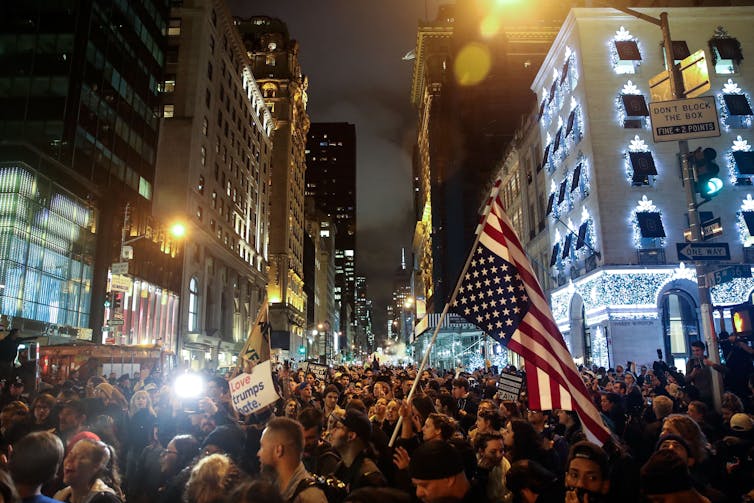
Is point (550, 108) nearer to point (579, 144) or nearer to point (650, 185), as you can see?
point (579, 144)

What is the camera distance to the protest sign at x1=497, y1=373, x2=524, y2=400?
1345 centimetres

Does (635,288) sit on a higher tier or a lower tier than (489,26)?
lower

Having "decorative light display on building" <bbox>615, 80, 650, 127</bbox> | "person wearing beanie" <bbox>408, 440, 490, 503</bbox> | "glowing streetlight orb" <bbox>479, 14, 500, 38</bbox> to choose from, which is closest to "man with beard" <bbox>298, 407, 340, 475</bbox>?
"person wearing beanie" <bbox>408, 440, 490, 503</bbox>

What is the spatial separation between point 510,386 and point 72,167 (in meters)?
34.5

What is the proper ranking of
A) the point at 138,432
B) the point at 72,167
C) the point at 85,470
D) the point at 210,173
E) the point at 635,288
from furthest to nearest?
the point at 210,173 < the point at 72,167 < the point at 635,288 < the point at 138,432 < the point at 85,470

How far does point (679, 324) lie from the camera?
29.8 m

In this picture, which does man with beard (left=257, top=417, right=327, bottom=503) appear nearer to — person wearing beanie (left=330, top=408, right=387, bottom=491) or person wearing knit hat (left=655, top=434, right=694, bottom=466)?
person wearing beanie (left=330, top=408, right=387, bottom=491)

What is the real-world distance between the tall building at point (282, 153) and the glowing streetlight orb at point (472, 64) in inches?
1209

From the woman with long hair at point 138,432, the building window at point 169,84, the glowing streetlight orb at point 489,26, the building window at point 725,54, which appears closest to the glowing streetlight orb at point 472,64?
the glowing streetlight orb at point 489,26

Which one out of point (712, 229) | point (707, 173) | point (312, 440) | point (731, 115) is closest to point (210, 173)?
point (731, 115)

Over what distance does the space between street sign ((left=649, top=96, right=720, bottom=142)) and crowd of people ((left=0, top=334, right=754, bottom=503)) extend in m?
4.55

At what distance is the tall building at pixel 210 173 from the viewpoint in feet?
187

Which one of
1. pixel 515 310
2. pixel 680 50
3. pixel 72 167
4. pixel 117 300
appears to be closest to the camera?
pixel 515 310

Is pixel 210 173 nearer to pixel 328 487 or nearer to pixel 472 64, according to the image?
pixel 472 64
